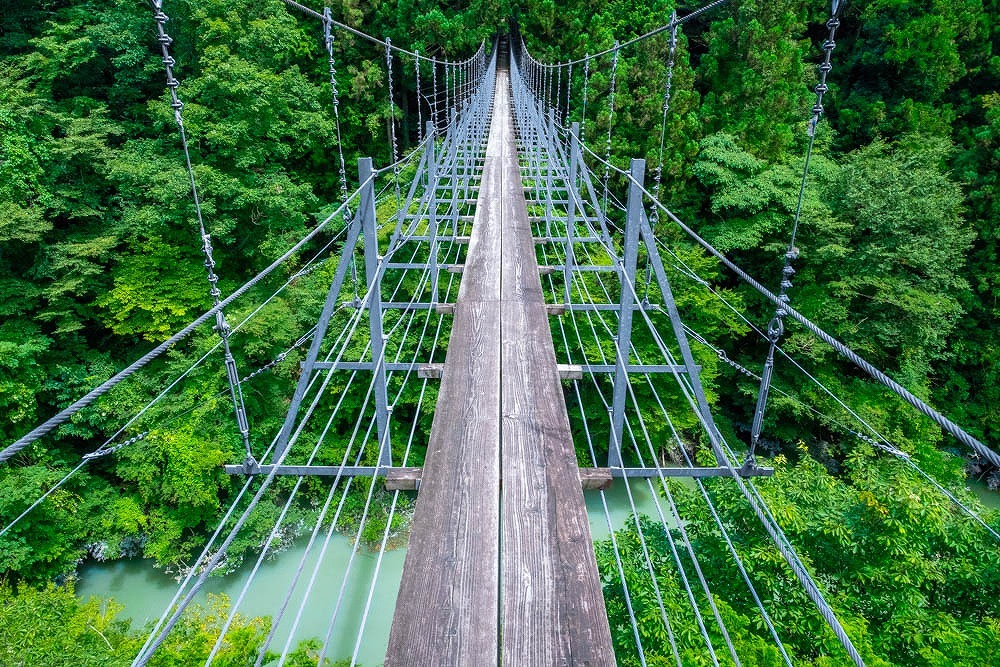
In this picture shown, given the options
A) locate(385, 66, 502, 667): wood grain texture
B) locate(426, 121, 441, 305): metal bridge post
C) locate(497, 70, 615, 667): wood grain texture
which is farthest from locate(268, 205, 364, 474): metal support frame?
locate(426, 121, 441, 305): metal bridge post

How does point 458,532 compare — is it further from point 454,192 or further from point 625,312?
point 454,192

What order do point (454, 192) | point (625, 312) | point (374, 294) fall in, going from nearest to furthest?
point (374, 294) → point (625, 312) → point (454, 192)

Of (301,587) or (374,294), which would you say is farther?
(301,587)

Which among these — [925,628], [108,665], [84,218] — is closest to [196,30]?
[84,218]

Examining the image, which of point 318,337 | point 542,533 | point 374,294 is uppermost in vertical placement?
point 374,294

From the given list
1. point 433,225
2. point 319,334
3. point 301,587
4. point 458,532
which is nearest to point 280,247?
point 301,587

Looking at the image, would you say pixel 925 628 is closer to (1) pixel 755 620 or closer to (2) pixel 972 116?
(1) pixel 755 620

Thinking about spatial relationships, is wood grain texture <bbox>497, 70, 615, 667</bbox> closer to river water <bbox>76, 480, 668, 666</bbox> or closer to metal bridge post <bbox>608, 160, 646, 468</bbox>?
metal bridge post <bbox>608, 160, 646, 468</bbox>
